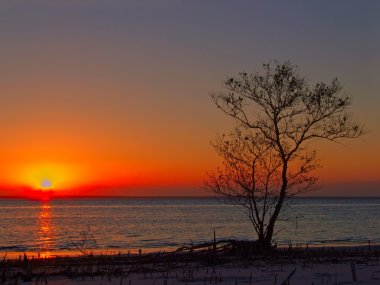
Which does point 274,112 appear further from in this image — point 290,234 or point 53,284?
point 290,234

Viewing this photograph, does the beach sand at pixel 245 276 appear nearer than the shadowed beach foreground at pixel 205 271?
Yes

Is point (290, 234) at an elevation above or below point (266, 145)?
below

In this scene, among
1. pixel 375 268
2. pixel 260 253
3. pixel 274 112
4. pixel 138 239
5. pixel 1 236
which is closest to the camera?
pixel 375 268

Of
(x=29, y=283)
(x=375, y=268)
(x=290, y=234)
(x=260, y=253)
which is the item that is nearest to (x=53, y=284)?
(x=29, y=283)

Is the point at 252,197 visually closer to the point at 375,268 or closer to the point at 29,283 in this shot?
the point at 375,268

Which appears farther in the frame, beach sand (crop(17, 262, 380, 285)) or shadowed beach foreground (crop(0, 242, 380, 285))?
shadowed beach foreground (crop(0, 242, 380, 285))

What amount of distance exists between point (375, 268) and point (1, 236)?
201ft

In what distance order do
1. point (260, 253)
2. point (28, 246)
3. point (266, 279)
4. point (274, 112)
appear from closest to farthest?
point (266, 279) < point (260, 253) < point (274, 112) < point (28, 246)

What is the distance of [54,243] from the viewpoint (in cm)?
6250

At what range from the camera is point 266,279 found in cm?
1866

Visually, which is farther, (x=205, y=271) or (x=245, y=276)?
(x=205, y=271)

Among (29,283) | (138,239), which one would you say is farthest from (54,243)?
(29,283)

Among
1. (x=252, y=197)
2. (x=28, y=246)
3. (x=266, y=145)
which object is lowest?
(x=28, y=246)

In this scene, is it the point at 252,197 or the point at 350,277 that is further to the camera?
the point at 252,197
